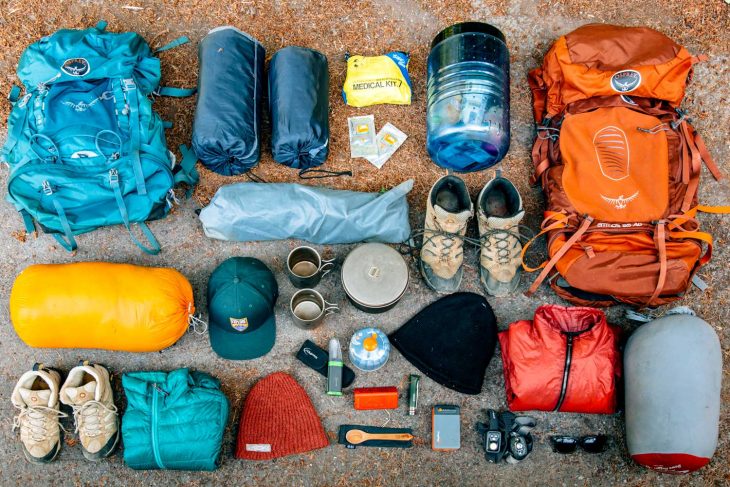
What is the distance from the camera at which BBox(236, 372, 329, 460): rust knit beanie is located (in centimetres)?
297

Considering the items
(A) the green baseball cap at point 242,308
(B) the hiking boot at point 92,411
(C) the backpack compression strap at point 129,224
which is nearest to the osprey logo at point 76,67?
(C) the backpack compression strap at point 129,224

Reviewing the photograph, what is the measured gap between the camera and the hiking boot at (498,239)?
3080 mm

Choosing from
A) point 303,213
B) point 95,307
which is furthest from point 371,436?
point 95,307

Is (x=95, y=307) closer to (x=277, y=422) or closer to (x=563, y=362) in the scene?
(x=277, y=422)

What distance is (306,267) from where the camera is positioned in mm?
3168

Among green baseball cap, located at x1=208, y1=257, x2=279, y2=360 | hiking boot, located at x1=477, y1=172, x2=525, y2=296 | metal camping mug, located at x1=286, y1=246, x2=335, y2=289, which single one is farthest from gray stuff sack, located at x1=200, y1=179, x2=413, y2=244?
hiking boot, located at x1=477, y1=172, x2=525, y2=296

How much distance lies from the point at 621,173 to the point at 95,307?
2.89 metres

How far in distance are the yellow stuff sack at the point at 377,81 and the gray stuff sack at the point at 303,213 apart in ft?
2.09

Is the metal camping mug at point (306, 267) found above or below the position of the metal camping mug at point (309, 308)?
above

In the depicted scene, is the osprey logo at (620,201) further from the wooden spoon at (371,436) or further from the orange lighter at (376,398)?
the wooden spoon at (371,436)

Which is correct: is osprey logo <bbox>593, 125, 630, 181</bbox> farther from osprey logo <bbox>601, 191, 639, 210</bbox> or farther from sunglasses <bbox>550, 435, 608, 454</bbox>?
sunglasses <bbox>550, 435, 608, 454</bbox>

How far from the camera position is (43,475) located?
9.91 ft

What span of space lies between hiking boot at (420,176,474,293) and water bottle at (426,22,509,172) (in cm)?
28

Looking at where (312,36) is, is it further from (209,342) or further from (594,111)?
(209,342)
